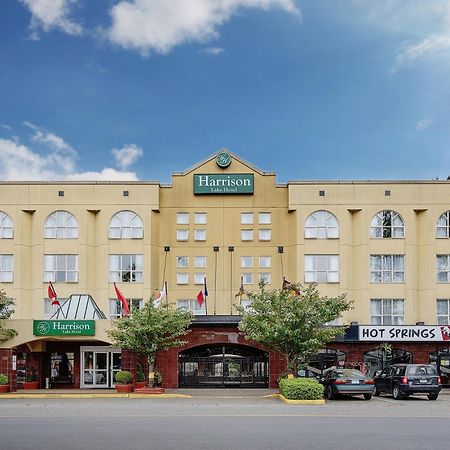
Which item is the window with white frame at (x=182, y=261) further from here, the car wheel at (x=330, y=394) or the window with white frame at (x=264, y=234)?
the car wheel at (x=330, y=394)

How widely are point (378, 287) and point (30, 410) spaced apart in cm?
2783

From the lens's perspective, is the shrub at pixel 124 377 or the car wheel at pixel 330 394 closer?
the car wheel at pixel 330 394

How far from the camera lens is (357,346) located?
4534 centimetres

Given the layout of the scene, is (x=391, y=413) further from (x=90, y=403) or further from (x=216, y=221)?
(x=216, y=221)

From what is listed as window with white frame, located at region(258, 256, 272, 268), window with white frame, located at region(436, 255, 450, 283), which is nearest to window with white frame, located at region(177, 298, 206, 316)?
window with white frame, located at region(258, 256, 272, 268)

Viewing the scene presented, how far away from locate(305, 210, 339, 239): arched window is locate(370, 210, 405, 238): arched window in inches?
99.3

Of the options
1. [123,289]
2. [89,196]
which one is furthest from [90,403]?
[89,196]

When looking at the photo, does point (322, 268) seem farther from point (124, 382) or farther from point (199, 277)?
point (124, 382)

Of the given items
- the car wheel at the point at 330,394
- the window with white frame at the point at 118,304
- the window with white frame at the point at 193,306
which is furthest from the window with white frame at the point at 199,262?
the car wheel at the point at 330,394

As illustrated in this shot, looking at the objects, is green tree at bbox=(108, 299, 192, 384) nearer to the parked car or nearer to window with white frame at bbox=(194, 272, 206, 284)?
the parked car

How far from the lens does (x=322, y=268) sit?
4903 cm

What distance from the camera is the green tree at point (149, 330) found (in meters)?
37.1

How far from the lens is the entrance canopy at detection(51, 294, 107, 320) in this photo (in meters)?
41.8

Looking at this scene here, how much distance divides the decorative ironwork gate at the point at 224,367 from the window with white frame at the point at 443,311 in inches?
511
